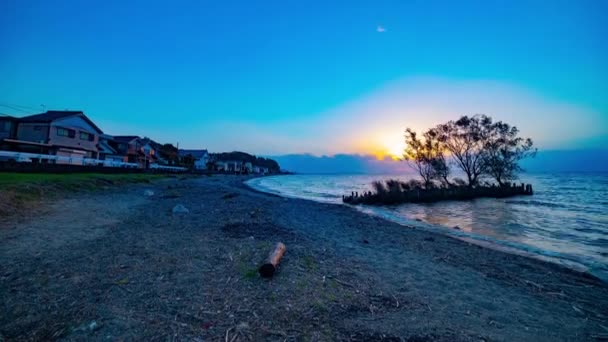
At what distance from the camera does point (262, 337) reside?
11.5 ft

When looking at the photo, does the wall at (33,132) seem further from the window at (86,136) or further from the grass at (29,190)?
the grass at (29,190)

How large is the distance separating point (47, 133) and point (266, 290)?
157ft

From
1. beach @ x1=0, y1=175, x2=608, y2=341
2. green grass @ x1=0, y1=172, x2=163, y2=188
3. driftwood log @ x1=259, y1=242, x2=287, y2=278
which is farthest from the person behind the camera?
green grass @ x1=0, y1=172, x2=163, y2=188

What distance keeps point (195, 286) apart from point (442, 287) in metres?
5.10

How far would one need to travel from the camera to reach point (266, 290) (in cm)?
489

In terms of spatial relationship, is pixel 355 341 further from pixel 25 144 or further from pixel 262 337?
pixel 25 144

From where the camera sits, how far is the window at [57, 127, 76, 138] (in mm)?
38594

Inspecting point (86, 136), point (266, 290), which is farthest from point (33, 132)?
point (266, 290)

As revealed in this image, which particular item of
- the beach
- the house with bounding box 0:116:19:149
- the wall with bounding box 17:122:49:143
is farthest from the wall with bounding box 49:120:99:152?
the beach

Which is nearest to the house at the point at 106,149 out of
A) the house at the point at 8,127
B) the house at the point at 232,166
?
the house at the point at 8,127

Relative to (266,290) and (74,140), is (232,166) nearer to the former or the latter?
(74,140)

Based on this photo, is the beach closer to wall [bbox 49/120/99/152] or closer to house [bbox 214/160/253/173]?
wall [bbox 49/120/99/152]

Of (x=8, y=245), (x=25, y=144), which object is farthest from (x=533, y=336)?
(x=25, y=144)

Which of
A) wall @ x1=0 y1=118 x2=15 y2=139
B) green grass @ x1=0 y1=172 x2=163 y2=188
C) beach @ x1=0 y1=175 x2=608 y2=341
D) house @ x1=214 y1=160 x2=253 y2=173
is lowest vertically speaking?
beach @ x1=0 y1=175 x2=608 y2=341
